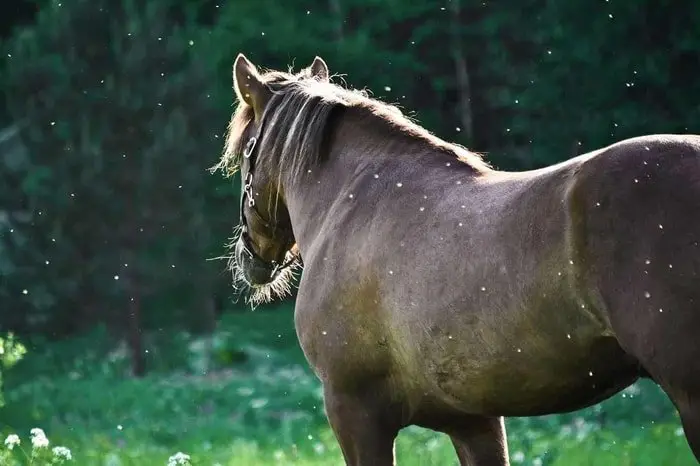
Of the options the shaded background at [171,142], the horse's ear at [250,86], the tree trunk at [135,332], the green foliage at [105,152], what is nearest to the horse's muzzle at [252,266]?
the horse's ear at [250,86]

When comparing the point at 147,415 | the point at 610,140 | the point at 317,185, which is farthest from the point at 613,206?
the point at 610,140

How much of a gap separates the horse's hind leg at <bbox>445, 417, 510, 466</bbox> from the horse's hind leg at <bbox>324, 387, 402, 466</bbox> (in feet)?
1.06

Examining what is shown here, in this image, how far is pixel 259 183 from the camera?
439 centimetres

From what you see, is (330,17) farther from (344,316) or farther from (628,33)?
(344,316)

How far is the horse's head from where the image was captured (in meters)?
4.32

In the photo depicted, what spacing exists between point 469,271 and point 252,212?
1739 mm

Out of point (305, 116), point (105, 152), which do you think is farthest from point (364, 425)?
point (105, 152)

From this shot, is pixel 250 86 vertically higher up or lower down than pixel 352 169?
higher up

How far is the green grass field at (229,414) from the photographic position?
235 inches

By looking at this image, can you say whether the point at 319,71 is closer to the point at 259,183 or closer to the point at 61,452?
the point at 259,183

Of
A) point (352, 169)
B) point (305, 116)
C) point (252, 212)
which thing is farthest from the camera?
point (252, 212)

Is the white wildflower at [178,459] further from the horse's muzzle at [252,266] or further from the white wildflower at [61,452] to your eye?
the horse's muzzle at [252,266]

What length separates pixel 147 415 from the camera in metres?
10.1

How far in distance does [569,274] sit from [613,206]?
21 centimetres
